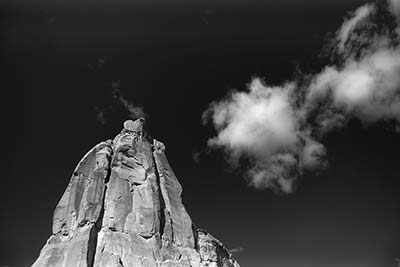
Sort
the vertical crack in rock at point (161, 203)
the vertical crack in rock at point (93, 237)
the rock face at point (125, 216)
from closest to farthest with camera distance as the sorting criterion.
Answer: the vertical crack in rock at point (93, 237) < the rock face at point (125, 216) < the vertical crack in rock at point (161, 203)

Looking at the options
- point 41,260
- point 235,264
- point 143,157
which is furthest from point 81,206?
point 235,264

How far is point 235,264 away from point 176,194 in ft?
93.8

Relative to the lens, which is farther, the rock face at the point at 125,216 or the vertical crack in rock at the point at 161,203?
the vertical crack in rock at the point at 161,203

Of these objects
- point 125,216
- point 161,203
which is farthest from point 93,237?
point 161,203

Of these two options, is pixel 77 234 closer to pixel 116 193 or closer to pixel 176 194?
pixel 116 193

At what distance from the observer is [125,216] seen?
194ft

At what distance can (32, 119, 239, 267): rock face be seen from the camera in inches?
2133

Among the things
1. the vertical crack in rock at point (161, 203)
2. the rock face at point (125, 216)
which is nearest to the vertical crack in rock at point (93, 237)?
the rock face at point (125, 216)

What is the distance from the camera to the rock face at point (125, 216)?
5419 centimetres

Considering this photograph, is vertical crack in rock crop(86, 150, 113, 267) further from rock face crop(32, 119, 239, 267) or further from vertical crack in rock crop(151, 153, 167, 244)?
vertical crack in rock crop(151, 153, 167, 244)

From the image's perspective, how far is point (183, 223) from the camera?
65562 millimetres

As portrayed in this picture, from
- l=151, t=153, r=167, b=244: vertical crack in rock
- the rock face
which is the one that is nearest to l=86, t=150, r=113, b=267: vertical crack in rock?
the rock face

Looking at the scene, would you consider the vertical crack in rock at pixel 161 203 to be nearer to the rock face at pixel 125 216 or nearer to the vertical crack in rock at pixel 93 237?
the rock face at pixel 125 216

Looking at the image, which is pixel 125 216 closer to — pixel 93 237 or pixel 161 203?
pixel 93 237
